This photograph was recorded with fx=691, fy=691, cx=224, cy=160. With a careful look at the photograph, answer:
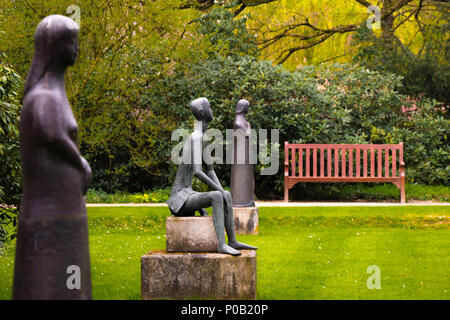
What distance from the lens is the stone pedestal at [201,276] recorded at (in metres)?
5.88

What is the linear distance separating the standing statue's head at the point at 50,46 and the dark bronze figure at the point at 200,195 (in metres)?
2.71

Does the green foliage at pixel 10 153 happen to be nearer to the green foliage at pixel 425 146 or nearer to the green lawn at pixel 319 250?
the green lawn at pixel 319 250

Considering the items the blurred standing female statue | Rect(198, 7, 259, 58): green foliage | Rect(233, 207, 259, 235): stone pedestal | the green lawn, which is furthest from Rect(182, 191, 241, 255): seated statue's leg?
Rect(198, 7, 259, 58): green foliage

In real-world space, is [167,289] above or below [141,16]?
below

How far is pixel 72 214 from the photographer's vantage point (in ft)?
11.7

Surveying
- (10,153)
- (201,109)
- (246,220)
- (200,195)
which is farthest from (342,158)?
(10,153)

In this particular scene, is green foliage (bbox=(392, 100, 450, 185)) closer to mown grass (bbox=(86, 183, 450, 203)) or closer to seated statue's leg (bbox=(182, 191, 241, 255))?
mown grass (bbox=(86, 183, 450, 203))

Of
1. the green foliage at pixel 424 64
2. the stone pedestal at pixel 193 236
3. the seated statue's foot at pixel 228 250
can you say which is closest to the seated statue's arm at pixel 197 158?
the stone pedestal at pixel 193 236

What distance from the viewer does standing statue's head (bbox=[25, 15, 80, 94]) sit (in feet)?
11.8

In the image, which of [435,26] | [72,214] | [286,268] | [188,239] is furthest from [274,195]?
[72,214]

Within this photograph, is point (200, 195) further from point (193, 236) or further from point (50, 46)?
point (50, 46)

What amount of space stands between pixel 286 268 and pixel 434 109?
11.2 m

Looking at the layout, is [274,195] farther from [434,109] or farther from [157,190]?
[434,109]

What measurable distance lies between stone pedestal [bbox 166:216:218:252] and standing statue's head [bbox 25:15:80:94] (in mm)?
2723
